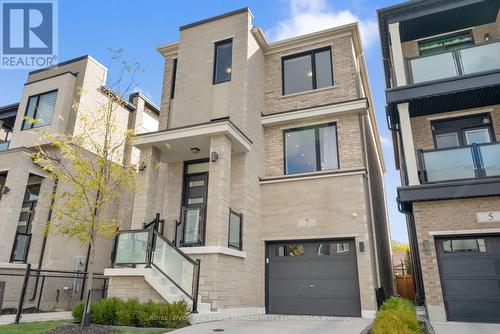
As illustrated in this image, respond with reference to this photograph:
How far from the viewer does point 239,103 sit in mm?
11805

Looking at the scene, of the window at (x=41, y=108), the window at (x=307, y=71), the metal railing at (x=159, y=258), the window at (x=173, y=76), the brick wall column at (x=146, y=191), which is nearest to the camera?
the metal railing at (x=159, y=258)

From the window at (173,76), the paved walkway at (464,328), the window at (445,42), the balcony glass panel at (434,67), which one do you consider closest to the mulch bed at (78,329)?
the paved walkway at (464,328)

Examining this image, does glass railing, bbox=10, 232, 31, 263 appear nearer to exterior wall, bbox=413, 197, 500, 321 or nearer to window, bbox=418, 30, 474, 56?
exterior wall, bbox=413, 197, 500, 321

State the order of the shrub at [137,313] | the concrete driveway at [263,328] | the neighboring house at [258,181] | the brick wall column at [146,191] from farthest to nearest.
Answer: the brick wall column at [146,191]
the neighboring house at [258,181]
the shrub at [137,313]
the concrete driveway at [263,328]

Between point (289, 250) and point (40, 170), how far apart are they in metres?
9.84

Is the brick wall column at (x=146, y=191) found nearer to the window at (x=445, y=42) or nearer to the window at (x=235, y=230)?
the window at (x=235, y=230)

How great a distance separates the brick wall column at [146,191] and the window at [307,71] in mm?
5514

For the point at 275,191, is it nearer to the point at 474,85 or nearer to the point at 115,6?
the point at 474,85

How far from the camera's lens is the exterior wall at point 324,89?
12.3m

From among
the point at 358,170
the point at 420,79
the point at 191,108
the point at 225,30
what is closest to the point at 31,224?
the point at 191,108

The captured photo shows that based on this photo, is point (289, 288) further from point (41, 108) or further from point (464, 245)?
point (41, 108)

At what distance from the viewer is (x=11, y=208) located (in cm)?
1229

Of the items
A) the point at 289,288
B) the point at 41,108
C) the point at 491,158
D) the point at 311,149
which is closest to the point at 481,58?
the point at 491,158

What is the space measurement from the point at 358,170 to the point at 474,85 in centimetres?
387
